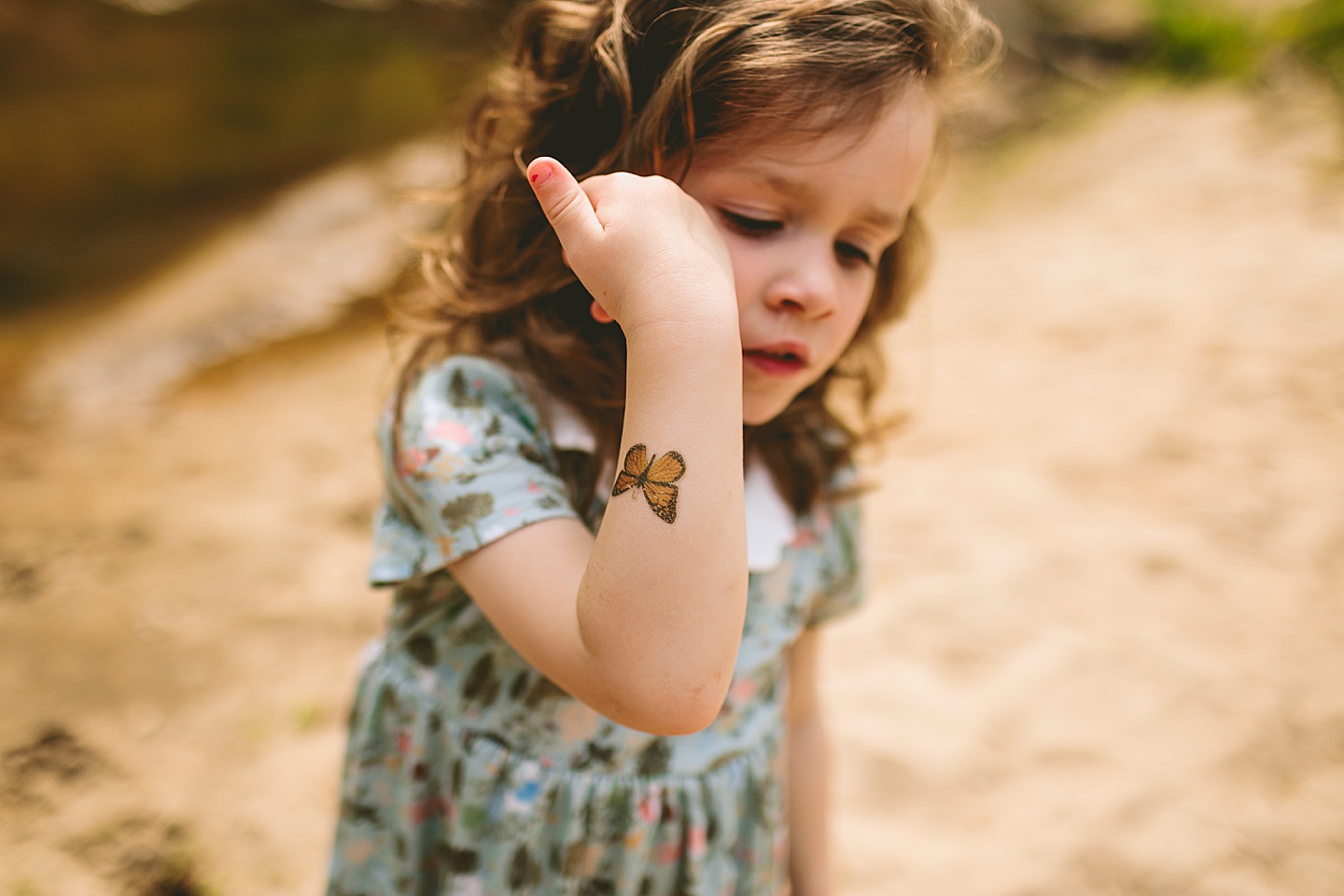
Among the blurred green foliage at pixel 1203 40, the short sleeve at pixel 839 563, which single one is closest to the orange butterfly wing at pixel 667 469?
the short sleeve at pixel 839 563

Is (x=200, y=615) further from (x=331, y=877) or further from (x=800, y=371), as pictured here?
(x=800, y=371)

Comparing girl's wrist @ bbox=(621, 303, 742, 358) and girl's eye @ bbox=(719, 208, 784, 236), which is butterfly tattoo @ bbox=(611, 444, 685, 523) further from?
girl's eye @ bbox=(719, 208, 784, 236)

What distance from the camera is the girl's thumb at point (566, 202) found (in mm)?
818

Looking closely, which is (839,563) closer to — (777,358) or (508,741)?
(777,358)

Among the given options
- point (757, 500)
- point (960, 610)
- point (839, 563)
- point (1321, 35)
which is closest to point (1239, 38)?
point (1321, 35)

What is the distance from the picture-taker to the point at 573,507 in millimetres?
1017

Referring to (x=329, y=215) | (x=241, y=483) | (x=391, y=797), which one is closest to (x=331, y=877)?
(x=391, y=797)

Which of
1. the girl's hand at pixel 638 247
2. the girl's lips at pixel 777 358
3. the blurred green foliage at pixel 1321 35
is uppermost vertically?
the blurred green foliage at pixel 1321 35

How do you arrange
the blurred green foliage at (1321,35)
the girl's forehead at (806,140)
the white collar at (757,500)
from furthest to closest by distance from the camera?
the blurred green foliage at (1321,35) < the white collar at (757,500) < the girl's forehead at (806,140)

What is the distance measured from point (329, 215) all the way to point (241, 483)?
1.77 metres

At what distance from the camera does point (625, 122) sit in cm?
94

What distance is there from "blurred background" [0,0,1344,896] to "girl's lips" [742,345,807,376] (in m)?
0.38

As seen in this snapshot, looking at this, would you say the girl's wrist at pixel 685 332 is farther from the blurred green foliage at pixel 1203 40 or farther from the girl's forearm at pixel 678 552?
the blurred green foliage at pixel 1203 40

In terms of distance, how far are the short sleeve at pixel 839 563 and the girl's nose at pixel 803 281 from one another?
414 mm
